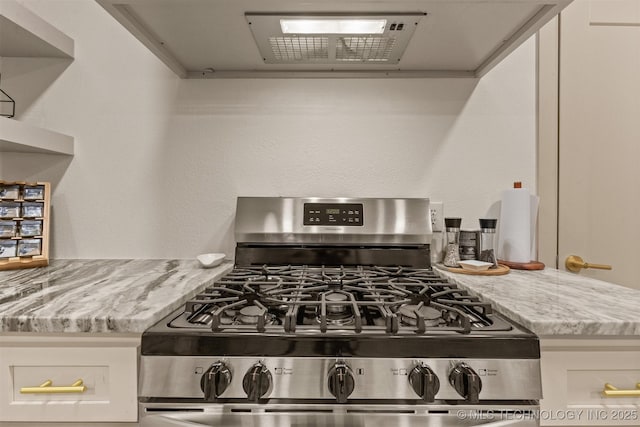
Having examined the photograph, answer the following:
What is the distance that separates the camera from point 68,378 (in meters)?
0.70

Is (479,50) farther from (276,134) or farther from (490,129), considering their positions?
(276,134)

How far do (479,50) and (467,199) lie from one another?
54 cm

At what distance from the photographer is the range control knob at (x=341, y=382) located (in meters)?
0.61

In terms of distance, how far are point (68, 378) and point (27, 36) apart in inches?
47.8

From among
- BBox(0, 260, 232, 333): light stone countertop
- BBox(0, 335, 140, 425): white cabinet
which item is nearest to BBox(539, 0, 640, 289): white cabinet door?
BBox(0, 260, 232, 333): light stone countertop

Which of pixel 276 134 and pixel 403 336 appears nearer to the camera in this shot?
pixel 403 336

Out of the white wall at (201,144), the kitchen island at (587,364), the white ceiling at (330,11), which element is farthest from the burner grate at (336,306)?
the white ceiling at (330,11)

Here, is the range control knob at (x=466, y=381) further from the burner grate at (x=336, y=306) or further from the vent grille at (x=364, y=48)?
the vent grille at (x=364, y=48)

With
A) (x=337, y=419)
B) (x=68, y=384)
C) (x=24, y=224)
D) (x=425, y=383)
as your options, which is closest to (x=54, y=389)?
(x=68, y=384)

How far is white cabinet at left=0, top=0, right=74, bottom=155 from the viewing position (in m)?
1.10

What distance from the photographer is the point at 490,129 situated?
137 centimetres

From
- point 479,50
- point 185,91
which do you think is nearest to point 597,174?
point 479,50

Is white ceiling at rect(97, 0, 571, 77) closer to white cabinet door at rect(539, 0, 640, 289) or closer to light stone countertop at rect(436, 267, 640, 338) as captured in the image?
white cabinet door at rect(539, 0, 640, 289)

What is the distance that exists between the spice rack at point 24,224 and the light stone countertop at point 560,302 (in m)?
1.44
